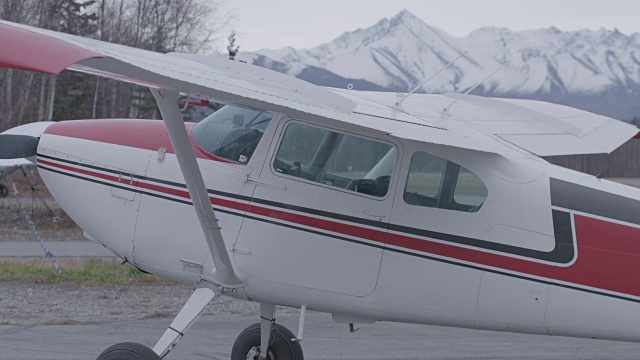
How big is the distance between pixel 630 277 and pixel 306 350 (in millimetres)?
4127

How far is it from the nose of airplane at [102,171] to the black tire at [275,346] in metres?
1.39

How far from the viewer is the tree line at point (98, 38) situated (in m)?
33.1

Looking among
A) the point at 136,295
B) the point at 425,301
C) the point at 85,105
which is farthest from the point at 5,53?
the point at 85,105

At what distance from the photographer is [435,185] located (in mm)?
6121

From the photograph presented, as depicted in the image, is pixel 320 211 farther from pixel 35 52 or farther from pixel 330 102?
pixel 35 52

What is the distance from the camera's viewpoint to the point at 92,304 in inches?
463

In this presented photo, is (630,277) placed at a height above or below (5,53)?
below

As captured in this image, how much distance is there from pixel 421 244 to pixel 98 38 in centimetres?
3715

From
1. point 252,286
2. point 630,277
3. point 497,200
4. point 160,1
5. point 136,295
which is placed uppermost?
point 160,1

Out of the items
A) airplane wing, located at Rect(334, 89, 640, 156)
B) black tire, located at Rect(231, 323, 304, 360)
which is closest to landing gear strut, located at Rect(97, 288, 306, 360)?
black tire, located at Rect(231, 323, 304, 360)

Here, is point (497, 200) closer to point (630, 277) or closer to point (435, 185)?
point (435, 185)

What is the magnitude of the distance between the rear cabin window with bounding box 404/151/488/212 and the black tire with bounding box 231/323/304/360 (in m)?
1.97

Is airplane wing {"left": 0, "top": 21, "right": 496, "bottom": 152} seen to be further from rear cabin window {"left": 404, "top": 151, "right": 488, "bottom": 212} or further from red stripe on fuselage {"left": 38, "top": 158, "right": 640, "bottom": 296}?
red stripe on fuselage {"left": 38, "top": 158, "right": 640, "bottom": 296}

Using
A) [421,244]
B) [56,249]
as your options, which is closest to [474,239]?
[421,244]
